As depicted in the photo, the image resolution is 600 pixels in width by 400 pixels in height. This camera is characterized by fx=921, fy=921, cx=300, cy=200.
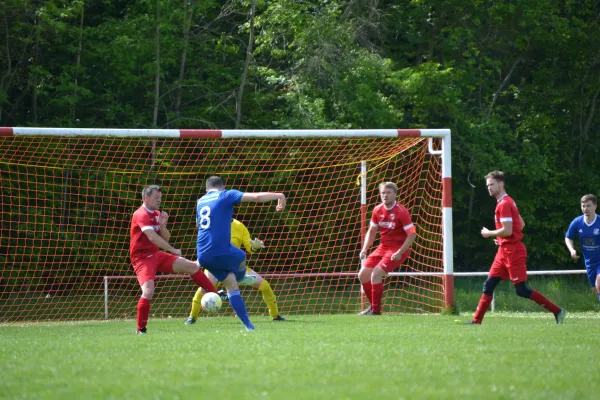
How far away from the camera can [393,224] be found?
1346cm

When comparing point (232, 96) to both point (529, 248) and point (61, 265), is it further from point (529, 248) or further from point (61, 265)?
point (529, 248)

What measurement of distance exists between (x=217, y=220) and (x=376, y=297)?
445 centimetres

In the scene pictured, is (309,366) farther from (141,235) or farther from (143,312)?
(141,235)

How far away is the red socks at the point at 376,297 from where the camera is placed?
13641mm

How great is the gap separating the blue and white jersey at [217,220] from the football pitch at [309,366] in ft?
3.81

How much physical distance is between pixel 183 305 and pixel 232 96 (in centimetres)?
740

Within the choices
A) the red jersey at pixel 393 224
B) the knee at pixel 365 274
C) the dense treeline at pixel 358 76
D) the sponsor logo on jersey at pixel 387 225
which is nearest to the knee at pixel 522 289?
the red jersey at pixel 393 224

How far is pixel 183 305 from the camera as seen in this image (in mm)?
18375

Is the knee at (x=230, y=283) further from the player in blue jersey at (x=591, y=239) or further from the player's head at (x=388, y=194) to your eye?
the player in blue jersey at (x=591, y=239)

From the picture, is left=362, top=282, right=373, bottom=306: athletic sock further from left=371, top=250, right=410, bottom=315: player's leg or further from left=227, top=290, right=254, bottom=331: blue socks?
left=227, top=290, right=254, bottom=331: blue socks

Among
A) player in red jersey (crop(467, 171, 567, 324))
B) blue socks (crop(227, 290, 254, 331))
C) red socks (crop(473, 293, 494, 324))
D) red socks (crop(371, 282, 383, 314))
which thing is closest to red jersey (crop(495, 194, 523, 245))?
player in red jersey (crop(467, 171, 567, 324))

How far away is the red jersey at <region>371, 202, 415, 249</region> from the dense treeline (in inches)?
398

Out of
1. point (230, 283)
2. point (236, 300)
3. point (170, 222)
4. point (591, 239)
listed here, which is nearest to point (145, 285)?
point (230, 283)


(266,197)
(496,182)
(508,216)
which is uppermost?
(496,182)
